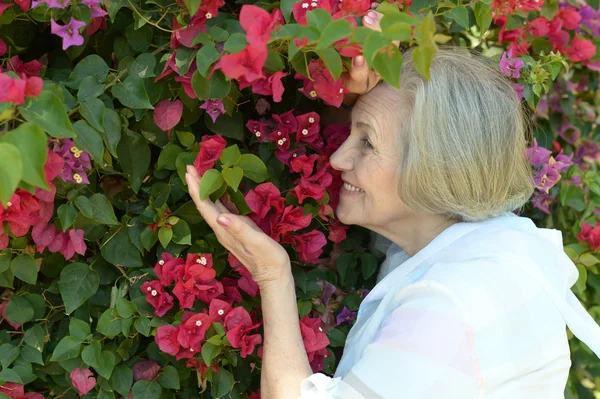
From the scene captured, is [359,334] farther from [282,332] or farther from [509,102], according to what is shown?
[509,102]

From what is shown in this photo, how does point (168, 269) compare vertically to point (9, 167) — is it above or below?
below

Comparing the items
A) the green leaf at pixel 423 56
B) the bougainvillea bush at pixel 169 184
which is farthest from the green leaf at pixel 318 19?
the green leaf at pixel 423 56

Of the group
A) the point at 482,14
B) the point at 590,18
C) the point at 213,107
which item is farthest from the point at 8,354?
the point at 590,18

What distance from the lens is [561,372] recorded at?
1412 mm

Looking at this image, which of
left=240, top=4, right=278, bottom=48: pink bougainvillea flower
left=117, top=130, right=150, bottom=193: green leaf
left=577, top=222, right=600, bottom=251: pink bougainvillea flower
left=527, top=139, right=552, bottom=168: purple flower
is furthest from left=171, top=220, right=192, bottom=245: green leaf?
left=577, top=222, right=600, bottom=251: pink bougainvillea flower

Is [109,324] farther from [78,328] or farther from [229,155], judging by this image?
[229,155]

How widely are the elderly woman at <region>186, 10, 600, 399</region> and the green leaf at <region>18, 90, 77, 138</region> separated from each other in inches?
15.8

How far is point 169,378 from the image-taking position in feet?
4.58

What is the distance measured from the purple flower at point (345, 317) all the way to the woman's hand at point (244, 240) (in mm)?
299

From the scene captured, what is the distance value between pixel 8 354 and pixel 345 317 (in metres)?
0.70

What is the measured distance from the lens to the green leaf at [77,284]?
4.37ft

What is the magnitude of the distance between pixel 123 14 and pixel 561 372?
108cm

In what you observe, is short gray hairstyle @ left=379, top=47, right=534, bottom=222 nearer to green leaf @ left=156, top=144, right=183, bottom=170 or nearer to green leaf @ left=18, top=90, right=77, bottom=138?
green leaf @ left=156, top=144, right=183, bottom=170

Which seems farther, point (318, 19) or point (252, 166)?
point (252, 166)
